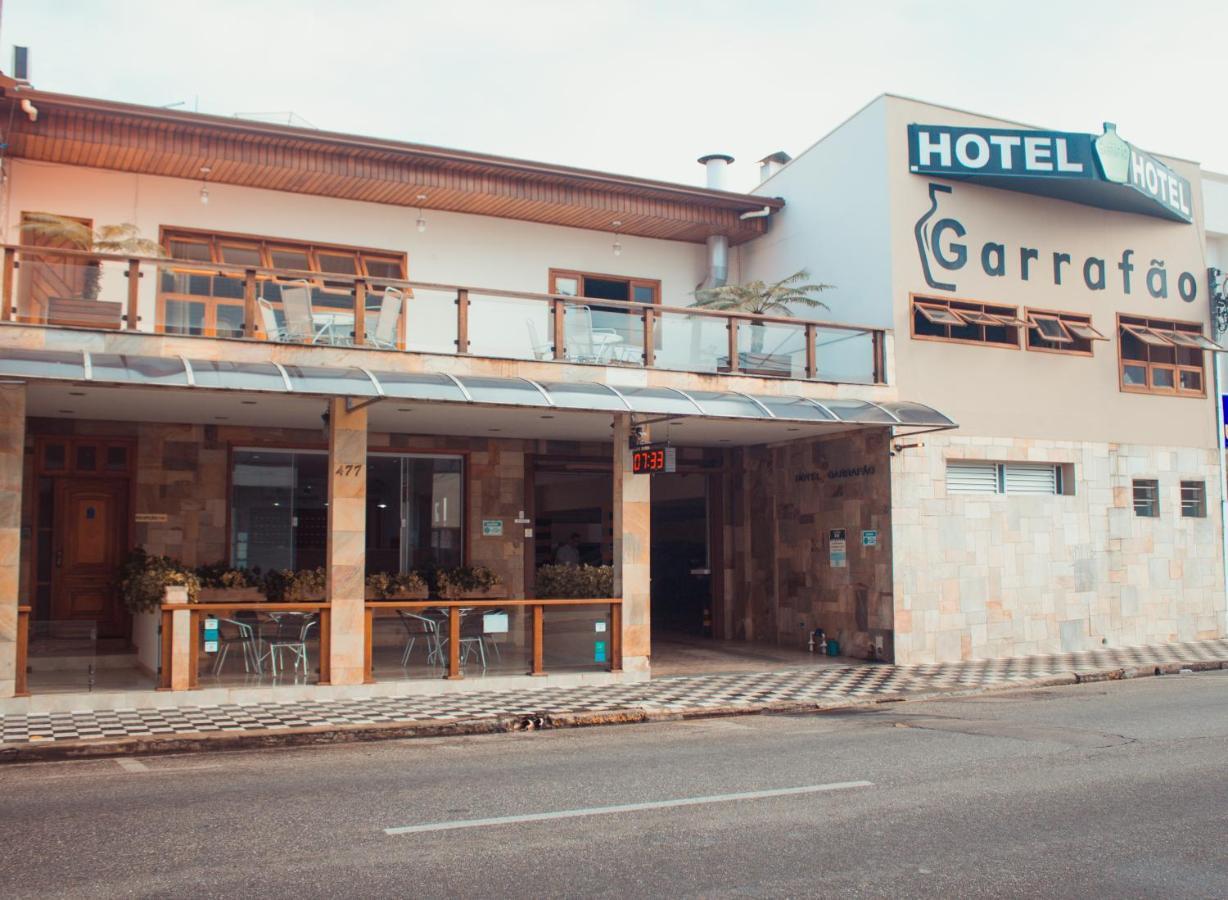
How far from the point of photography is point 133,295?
12797mm

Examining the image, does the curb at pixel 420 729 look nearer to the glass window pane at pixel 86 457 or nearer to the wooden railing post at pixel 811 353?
the wooden railing post at pixel 811 353

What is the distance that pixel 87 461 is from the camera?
15.6m

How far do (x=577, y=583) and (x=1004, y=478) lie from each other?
7.32 meters

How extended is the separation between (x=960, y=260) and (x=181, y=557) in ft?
41.6

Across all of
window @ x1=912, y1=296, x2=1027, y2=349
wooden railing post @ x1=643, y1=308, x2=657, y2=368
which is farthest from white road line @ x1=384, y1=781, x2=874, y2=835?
window @ x1=912, y1=296, x2=1027, y2=349

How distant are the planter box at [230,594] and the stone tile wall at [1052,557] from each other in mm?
9290

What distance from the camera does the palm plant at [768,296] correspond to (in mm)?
18250

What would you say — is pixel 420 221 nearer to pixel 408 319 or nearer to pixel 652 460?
pixel 408 319

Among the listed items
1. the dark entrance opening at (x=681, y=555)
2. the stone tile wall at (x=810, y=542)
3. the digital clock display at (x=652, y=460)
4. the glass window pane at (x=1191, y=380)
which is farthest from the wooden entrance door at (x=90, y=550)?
the glass window pane at (x=1191, y=380)

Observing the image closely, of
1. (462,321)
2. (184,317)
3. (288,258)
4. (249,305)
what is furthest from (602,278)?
(184,317)

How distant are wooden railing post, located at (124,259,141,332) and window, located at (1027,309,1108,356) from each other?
526 inches

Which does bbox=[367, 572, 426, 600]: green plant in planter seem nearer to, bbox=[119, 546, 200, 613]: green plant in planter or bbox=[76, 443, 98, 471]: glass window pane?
bbox=[119, 546, 200, 613]: green plant in planter

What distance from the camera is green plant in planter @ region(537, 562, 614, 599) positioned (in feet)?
50.3

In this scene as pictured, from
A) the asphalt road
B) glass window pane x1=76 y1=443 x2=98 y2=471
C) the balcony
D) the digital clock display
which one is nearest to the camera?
the asphalt road
